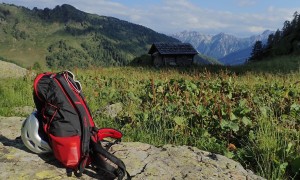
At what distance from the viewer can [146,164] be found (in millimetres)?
4168

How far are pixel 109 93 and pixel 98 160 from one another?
7.22m

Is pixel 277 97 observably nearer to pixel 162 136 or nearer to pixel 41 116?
pixel 162 136

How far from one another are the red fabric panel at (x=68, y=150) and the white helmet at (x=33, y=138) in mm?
316

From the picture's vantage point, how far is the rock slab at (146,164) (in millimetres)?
3891

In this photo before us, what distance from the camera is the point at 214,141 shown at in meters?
5.64

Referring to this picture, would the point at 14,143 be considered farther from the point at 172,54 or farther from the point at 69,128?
the point at 172,54

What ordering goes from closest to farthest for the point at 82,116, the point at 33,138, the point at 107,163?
the point at 107,163 → the point at 82,116 → the point at 33,138

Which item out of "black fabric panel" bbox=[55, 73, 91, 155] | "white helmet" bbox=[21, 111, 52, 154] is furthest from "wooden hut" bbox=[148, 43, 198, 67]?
"black fabric panel" bbox=[55, 73, 91, 155]

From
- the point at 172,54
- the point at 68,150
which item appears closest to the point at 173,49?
the point at 172,54

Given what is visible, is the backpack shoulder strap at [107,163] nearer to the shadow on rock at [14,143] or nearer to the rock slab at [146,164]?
the rock slab at [146,164]

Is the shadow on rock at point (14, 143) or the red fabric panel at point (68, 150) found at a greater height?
the red fabric panel at point (68, 150)

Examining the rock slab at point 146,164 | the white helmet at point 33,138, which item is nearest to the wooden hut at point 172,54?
the rock slab at point 146,164

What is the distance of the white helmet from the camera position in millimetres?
4297

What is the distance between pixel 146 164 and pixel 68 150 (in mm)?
944
